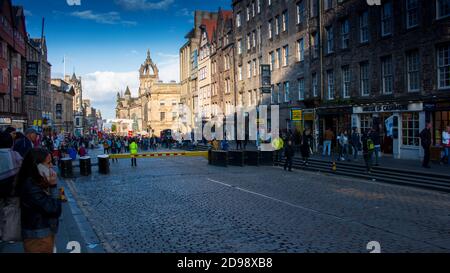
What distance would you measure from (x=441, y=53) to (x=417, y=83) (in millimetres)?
1968

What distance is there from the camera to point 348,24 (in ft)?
92.1

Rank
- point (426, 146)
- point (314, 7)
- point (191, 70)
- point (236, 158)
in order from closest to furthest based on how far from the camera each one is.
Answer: point (426, 146)
point (236, 158)
point (314, 7)
point (191, 70)

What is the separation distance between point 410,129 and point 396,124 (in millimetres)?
999

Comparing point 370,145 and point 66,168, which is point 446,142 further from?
point 66,168

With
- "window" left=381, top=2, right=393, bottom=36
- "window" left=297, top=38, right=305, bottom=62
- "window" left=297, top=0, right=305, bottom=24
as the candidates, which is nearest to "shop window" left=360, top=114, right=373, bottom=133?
"window" left=381, top=2, right=393, bottom=36

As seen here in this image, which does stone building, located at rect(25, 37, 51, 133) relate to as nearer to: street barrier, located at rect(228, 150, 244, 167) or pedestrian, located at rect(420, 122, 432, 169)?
street barrier, located at rect(228, 150, 244, 167)

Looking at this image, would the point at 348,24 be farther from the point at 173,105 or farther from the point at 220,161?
the point at 173,105

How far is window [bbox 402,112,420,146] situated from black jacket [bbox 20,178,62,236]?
20507mm

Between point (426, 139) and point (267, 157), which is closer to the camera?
point (426, 139)

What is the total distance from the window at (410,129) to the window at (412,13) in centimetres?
450

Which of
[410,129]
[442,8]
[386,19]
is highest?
[386,19]

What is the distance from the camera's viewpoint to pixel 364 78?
26641 mm

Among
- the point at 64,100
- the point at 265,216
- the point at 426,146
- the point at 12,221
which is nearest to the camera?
the point at 12,221

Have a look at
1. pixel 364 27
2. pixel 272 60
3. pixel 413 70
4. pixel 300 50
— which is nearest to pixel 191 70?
pixel 272 60
